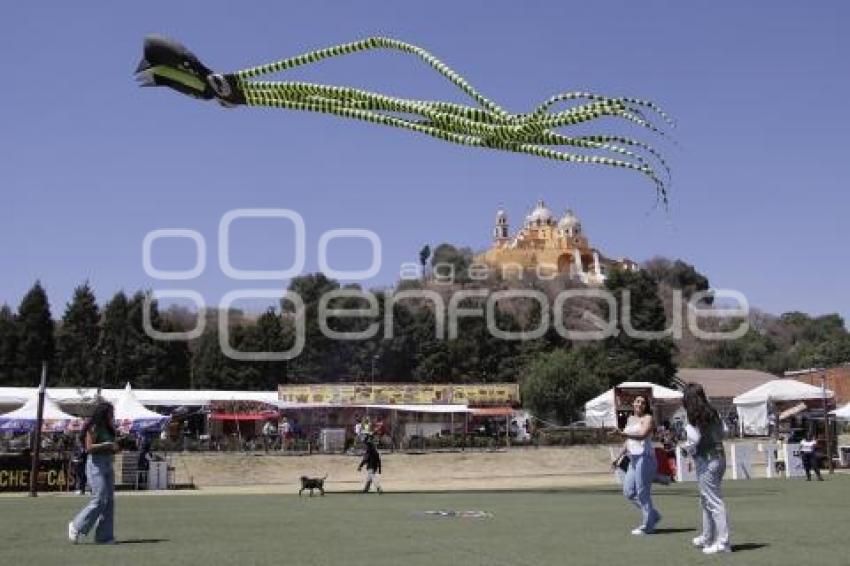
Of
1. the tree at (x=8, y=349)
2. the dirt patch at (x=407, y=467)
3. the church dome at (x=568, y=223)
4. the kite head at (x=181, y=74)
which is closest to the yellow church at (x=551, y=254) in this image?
the church dome at (x=568, y=223)

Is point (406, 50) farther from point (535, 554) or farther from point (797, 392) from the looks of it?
point (797, 392)

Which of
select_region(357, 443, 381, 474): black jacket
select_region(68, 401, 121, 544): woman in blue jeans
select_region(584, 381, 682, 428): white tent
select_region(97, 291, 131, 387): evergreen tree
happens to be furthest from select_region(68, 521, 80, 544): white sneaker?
select_region(97, 291, 131, 387): evergreen tree

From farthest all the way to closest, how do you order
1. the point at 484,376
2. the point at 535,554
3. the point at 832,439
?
1. the point at 484,376
2. the point at 832,439
3. the point at 535,554

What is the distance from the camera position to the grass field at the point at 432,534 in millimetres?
9477

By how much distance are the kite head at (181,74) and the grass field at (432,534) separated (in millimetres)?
8091

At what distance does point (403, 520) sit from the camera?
1455 cm

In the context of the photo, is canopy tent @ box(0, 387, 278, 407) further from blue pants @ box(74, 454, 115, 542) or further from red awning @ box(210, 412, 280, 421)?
blue pants @ box(74, 454, 115, 542)

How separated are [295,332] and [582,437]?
188 feet

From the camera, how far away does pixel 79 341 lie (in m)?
90.2

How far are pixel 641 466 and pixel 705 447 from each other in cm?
173

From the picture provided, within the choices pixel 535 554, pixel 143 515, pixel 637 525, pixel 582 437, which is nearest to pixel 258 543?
pixel 535 554

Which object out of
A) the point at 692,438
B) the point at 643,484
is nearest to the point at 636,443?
the point at 643,484

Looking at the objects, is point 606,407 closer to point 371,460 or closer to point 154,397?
point 154,397

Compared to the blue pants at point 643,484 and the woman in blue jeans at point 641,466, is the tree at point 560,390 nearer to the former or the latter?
the woman in blue jeans at point 641,466
